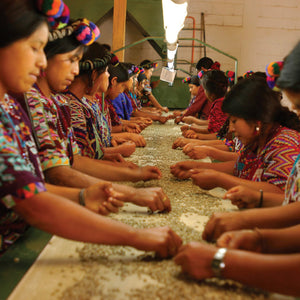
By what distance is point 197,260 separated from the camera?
0.88m

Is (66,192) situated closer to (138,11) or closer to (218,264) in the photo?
(218,264)

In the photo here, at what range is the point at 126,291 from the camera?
0.85 meters

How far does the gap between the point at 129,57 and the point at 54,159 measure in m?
8.19

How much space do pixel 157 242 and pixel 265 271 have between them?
12.0 inches

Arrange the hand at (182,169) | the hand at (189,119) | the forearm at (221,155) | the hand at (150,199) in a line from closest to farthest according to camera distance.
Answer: the hand at (150,199), the hand at (182,169), the forearm at (221,155), the hand at (189,119)

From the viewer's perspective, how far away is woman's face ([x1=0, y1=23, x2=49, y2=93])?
0.94m

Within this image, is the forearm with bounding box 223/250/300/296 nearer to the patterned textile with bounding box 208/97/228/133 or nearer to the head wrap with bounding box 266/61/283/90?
the head wrap with bounding box 266/61/283/90

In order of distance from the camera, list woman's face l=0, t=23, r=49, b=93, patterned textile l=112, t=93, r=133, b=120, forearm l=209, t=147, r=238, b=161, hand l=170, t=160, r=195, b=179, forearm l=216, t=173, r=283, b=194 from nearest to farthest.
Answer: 1. woman's face l=0, t=23, r=49, b=93
2. forearm l=216, t=173, r=283, b=194
3. hand l=170, t=160, r=195, b=179
4. forearm l=209, t=147, r=238, b=161
5. patterned textile l=112, t=93, r=133, b=120

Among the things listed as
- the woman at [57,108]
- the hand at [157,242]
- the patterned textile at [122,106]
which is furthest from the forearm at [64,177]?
the patterned textile at [122,106]

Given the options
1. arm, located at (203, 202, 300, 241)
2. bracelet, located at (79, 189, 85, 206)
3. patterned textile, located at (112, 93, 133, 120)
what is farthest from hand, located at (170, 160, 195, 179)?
patterned textile, located at (112, 93, 133, 120)

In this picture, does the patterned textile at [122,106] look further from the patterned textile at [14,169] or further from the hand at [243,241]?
the hand at [243,241]

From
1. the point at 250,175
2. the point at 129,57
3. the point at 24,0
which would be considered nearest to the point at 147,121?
the point at 250,175

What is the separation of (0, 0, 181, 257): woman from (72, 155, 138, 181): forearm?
0.74 metres

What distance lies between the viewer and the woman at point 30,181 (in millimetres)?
871
